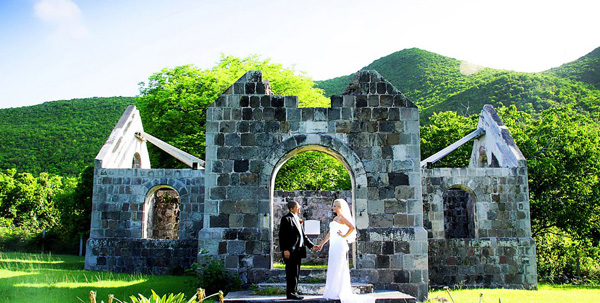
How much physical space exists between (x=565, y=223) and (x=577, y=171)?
2088 millimetres

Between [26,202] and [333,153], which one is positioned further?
[26,202]

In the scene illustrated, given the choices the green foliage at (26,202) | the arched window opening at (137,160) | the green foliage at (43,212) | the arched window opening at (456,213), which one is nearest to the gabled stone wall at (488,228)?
the arched window opening at (456,213)

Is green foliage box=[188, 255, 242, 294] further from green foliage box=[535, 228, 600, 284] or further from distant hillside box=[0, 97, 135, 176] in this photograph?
distant hillside box=[0, 97, 135, 176]

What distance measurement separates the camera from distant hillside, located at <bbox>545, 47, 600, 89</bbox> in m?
40.6

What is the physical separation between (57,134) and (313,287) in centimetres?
4657

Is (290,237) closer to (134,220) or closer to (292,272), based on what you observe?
(292,272)

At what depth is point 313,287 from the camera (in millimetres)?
10281

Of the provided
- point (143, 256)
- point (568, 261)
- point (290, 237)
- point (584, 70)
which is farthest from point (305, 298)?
point (584, 70)

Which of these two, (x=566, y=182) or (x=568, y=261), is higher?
(x=566, y=182)

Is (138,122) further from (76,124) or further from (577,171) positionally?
(76,124)

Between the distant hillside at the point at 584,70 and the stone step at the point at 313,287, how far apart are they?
3622 cm

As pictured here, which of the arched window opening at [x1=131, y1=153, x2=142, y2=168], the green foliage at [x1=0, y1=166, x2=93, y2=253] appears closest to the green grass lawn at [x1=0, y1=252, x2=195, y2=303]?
the arched window opening at [x1=131, y1=153, x2=142, y2=168]

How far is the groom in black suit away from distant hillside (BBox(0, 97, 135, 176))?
3919cm

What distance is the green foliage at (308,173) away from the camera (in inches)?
Answer: 1088
